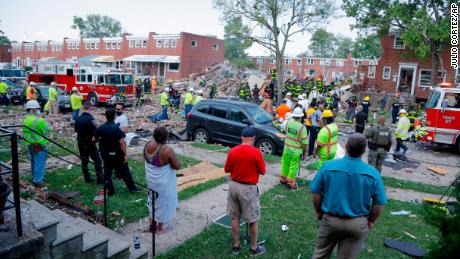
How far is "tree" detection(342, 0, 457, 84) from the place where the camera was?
22719 mm

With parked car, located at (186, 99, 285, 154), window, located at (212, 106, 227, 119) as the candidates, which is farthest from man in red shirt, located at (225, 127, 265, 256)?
window, located at (212, 106, 227, 119)

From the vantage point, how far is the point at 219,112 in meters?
12.2

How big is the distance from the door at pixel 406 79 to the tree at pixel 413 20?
2.27m

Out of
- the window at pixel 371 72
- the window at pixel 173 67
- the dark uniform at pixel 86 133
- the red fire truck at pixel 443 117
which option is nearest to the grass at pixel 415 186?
the red fire truck at pixel 443 117

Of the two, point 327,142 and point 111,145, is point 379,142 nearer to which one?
point 327,142

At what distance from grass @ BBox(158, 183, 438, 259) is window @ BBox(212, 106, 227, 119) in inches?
203

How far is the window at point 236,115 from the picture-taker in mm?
11656

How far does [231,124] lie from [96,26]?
96222 millimetres

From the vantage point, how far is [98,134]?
21.5ft

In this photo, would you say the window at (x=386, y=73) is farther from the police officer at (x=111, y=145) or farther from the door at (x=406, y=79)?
the police officer at (x=111, y=145)

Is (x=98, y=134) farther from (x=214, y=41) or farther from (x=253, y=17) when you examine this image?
(x=214, y=41)

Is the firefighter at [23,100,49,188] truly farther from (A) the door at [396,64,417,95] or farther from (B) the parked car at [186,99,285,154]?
(A) the door at [396,64,417,95]

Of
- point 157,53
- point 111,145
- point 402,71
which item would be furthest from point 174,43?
point 111,145

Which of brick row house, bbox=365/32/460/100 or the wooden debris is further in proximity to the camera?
brick row house, bbox=365/32/460/100
